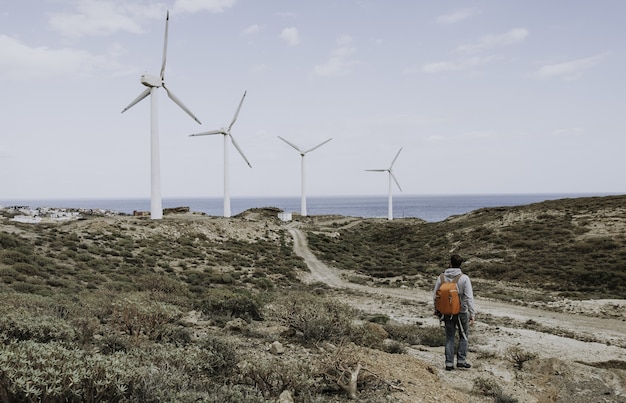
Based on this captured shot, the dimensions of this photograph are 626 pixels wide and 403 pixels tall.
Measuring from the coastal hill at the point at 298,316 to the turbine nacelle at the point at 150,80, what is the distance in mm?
17749

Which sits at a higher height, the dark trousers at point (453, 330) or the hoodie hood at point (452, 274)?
the hoodie hood at point (452, 274)

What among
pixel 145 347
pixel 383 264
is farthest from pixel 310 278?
pixel 145 347

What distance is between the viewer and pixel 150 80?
53.2 metres

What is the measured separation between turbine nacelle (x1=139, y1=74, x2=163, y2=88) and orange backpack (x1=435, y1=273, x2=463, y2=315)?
51.9m

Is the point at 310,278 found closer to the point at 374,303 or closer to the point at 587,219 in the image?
the point at 374,303

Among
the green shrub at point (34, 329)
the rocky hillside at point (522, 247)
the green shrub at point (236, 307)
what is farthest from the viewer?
the rocky hillside at point (522, 247)

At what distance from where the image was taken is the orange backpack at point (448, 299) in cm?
1002

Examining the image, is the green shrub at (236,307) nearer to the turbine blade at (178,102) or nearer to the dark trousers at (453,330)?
the dark trousers at (453,330)

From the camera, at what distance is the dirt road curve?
551 inches

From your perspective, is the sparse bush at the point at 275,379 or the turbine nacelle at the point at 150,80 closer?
the sparse bush at the point at 275,379

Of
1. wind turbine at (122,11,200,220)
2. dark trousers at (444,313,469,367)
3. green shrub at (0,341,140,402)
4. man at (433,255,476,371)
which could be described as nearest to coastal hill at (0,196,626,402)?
green shrub at (0,341,140,402)

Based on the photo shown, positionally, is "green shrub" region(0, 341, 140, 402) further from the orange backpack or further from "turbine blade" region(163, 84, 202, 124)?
"turbine blade" region(163, 84, 202, 124)

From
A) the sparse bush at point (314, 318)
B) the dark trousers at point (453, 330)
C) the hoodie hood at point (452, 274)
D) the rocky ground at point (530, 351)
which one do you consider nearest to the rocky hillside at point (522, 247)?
the rocky ground at point (530, 351)

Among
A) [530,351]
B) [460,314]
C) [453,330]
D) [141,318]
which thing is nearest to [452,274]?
[460,314]
